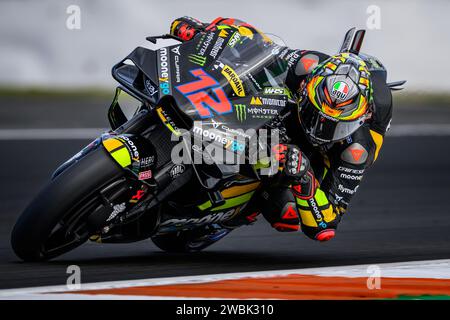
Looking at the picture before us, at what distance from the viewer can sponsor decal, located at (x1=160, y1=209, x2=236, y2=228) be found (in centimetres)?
546

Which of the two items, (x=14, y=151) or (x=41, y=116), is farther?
(x=41, y=116)

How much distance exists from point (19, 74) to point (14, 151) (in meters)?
1.81

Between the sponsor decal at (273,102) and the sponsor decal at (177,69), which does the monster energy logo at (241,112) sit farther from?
the sponsor decal at (177,69)

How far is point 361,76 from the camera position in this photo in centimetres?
539

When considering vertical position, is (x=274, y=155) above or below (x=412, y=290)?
above

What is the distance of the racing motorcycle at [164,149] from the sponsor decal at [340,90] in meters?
0.29

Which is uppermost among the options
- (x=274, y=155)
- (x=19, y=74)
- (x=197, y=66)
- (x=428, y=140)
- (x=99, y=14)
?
(x=197, y=66)

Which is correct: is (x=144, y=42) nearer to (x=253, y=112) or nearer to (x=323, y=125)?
(x=323, y=125)

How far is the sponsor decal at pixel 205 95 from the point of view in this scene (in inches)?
193

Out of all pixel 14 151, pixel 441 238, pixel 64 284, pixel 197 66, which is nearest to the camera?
pixel 64 284

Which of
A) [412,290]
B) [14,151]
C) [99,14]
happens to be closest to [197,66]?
[412,290]
